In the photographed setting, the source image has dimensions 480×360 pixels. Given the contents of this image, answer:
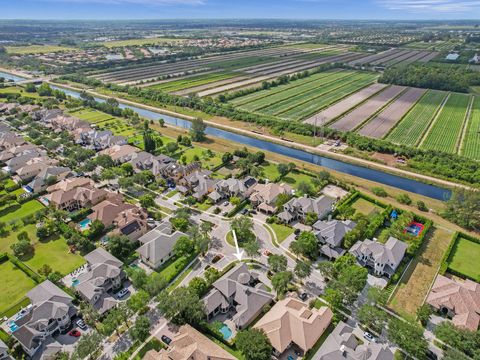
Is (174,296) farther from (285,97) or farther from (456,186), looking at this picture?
(285,97)

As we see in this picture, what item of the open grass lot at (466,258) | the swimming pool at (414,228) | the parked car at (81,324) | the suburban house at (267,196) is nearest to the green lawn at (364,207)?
the swimming pool at (414,228)

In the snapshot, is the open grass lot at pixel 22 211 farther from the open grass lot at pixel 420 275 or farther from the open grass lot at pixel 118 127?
the open grass lot at pixel 420 275

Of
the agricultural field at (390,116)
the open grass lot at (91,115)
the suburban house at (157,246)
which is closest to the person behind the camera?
the suburban house at (157,246)

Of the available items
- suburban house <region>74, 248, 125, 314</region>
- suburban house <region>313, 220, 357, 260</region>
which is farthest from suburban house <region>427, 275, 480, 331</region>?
suburban house <region>74, 248, 125, 314</region>

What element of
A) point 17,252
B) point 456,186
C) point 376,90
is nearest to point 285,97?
point 376,90

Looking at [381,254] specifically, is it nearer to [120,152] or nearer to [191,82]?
[120,152]
